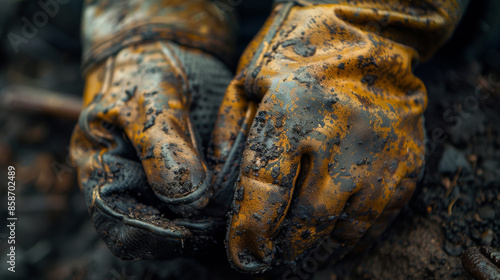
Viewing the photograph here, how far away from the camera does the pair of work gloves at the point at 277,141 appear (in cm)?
83

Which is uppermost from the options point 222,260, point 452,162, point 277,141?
point 277,141

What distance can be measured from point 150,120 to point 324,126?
0.49 m

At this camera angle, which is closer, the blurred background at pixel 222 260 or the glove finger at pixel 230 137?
the glove finger at pixel 230 137

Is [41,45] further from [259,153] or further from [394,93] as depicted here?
[394,93]

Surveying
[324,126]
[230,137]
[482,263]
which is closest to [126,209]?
[230,137]

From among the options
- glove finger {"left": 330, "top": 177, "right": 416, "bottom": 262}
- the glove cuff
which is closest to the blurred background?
glove finger {"left": 330, "top": 177, "right": 416, "bottom": 262}

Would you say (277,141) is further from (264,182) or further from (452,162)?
(452,162)

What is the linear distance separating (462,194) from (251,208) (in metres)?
0.78

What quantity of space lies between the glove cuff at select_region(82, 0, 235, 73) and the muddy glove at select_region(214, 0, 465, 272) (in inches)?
15.4

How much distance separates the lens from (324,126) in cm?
82

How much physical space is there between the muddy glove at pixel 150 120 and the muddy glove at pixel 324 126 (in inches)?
5.3

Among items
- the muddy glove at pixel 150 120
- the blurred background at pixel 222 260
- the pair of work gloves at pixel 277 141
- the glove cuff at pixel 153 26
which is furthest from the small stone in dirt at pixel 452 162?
the glove cuff at pixel 153 26

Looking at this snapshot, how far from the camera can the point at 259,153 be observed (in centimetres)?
82

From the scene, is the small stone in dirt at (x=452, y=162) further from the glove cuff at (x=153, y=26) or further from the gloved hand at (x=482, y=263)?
the glove cuff at (x=153, y=26)
